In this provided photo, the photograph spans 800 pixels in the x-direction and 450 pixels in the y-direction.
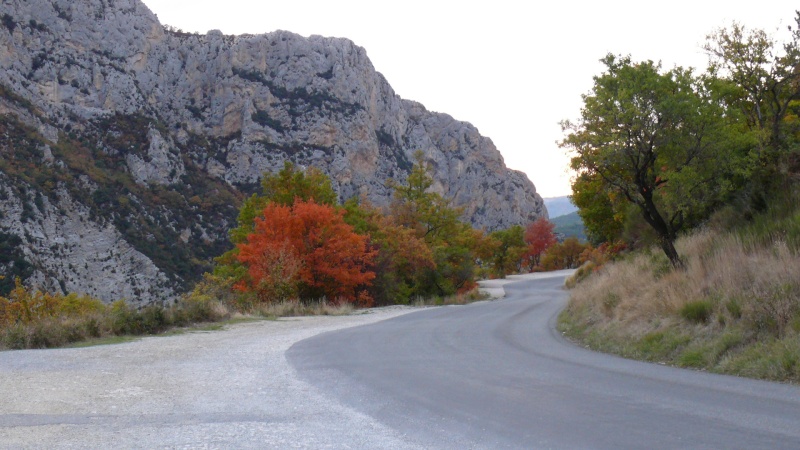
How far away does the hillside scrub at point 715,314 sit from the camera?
8.38m

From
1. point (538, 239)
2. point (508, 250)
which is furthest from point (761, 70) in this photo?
point (538, 239)

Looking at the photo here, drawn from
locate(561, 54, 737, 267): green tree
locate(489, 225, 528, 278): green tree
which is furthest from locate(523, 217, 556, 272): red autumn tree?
locate(561, 54, 737, 267): green tree

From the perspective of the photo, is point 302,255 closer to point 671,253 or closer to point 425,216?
point 671,253

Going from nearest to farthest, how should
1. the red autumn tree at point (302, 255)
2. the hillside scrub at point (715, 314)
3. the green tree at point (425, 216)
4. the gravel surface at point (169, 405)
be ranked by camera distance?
1. the gravel surface at point (169, 405)
2. the hillside scrub at point (715, 314)
3. the red autumn tree at point (302, 255)
4. the green tree at point (425, 216)

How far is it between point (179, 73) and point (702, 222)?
82060 millimetres

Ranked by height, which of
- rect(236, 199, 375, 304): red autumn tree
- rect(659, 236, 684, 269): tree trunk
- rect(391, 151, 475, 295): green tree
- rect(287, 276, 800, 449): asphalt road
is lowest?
rect(287, 276, 800, 449): asphalt road

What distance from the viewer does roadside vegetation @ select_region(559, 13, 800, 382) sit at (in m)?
10.3

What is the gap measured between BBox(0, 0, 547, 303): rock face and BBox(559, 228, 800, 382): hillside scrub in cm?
4464

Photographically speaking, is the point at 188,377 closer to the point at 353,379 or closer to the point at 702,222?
the point at 353,379

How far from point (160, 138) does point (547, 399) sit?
75.1m

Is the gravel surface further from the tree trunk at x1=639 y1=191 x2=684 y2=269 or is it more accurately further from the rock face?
the rock face

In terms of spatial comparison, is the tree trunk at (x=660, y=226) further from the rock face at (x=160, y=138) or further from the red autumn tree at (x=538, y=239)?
the red autumn tree at (x=538, y=239)

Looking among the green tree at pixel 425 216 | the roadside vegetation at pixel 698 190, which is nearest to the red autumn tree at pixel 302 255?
the roadside vegetation at pixel 698 190

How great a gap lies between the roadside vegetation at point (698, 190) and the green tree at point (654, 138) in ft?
0.12
